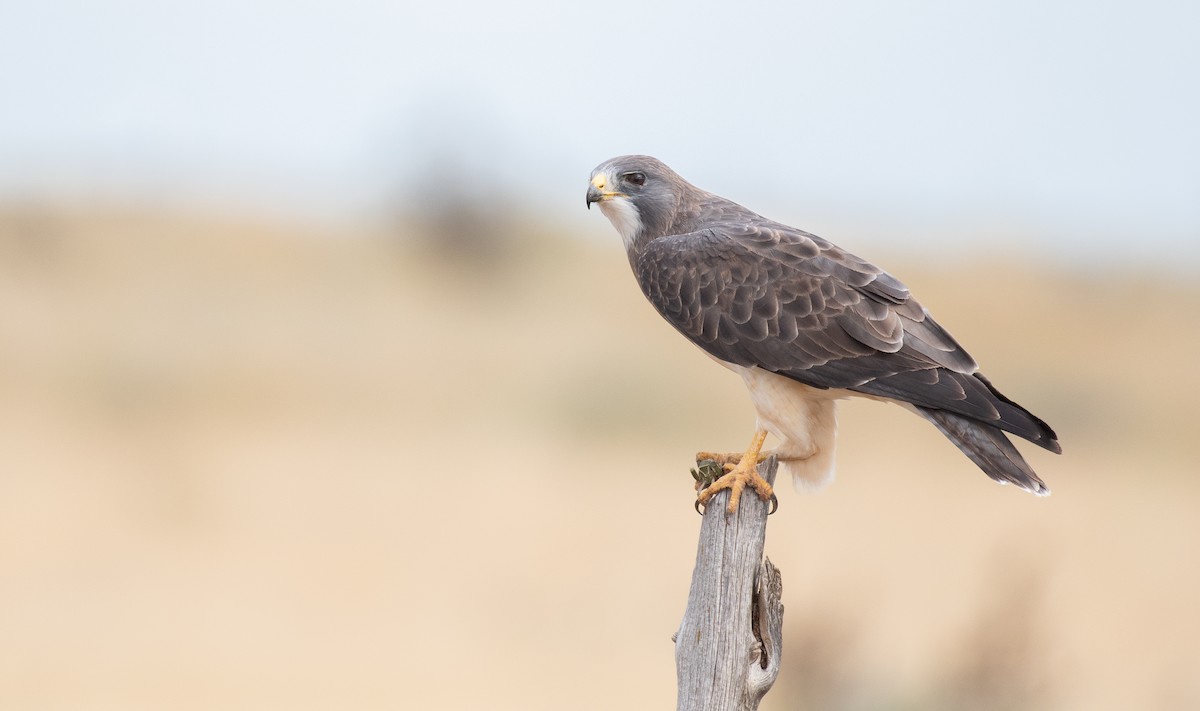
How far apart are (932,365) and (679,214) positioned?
156 centimetres

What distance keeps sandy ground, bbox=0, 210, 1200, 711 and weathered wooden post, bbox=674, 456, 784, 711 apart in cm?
295

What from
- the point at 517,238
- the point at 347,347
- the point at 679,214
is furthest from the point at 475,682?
the point at 517,238

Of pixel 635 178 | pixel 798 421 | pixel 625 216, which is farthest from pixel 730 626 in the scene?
pixel 635 178

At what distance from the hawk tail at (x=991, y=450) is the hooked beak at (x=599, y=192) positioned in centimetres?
191

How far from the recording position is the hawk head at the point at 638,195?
20.7ft

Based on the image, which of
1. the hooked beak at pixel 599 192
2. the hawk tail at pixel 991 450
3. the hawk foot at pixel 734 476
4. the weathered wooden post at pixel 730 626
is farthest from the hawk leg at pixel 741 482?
the hooked beak at pixel 599 192

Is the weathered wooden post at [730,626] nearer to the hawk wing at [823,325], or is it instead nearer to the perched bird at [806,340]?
the perched bird at [806,340]

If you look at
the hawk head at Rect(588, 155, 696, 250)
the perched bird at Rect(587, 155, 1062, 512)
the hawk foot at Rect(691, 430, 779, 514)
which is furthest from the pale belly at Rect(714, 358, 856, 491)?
the hawk head at Rect(588, 155, 696, 250)

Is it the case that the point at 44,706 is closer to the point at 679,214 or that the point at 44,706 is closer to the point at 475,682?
the point at 475,682

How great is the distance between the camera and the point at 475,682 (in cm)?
1091

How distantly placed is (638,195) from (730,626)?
2.52 m

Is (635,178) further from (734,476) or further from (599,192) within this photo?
(734,476)

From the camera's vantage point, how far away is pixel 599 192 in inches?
246

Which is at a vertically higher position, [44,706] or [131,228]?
[131,228]
